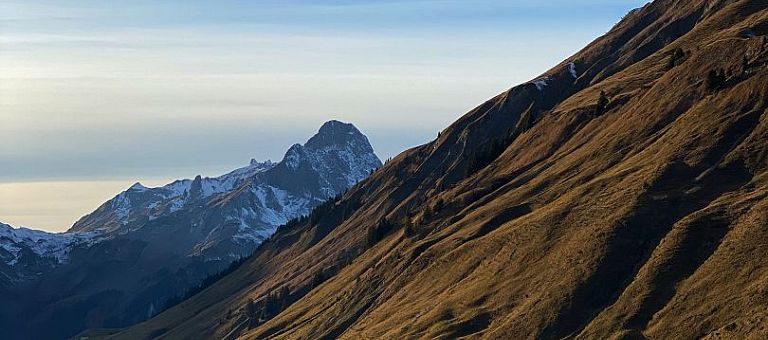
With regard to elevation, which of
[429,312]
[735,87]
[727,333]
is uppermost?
[735,87]

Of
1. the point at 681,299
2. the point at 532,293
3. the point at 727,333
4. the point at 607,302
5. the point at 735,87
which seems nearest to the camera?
the point at 727,333

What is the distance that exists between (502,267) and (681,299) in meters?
48.3

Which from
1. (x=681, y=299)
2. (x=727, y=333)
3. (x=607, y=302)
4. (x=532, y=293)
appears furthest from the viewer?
(x=532, y=293)

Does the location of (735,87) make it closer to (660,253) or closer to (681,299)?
(660,253)

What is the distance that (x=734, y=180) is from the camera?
16625 centimetres

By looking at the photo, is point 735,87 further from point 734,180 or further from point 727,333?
point 727,333

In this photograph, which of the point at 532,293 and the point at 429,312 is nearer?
the point at 532,293

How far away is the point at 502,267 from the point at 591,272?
26284 mm

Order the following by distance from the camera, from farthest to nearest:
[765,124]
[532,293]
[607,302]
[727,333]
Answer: [765,124] → [532,293] → [607,302] → [727,333]

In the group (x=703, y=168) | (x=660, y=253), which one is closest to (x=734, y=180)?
(x=703, y=168)

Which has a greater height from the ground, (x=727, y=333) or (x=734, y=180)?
(x=734, y=180)

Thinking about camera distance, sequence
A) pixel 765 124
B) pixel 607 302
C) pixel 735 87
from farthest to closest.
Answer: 1. pixel 735 87
2. pixel 765 124
3. pixel 607 302


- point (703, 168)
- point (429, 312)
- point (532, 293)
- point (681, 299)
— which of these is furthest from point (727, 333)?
point (429, 312)

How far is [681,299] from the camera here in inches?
5404
